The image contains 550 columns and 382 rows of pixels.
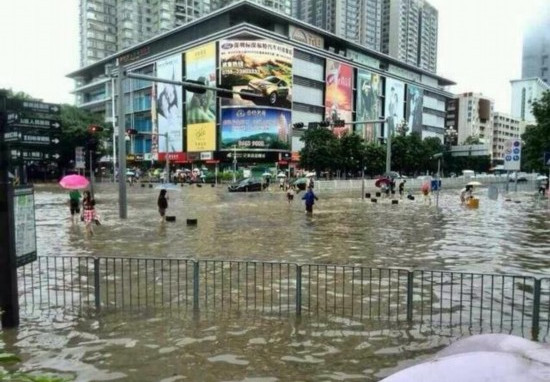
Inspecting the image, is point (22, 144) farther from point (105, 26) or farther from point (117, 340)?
point (105, 26)

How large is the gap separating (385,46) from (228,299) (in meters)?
156

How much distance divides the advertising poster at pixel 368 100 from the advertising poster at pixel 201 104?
2971cm

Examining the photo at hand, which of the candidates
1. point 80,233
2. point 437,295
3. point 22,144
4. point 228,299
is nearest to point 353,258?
point 437,295

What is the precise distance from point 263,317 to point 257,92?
66.8 m

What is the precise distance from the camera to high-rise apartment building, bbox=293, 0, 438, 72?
13838 centimetres

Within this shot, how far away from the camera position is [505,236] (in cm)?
1588

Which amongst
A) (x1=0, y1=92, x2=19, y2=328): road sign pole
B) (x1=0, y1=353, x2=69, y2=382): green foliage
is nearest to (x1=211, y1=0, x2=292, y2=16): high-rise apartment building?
(x1=0, y1=92, x2=19, y2=328): road sign pole

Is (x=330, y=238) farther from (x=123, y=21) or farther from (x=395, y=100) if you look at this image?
(x=123, y=21)

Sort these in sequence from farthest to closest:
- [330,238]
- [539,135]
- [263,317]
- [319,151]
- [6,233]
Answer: [319,151] → [539,135] → [330,238] → [263,317] → [6,233]

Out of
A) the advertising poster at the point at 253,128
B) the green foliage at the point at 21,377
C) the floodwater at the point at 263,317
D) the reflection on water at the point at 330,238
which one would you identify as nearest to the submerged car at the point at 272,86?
the advertising poster at the point at 253,128

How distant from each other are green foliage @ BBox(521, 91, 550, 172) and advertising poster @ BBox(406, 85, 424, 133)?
70.9m

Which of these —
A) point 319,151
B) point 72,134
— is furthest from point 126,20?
point 319,151

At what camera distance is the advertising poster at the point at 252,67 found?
7206cm

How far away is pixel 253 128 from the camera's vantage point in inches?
2904
